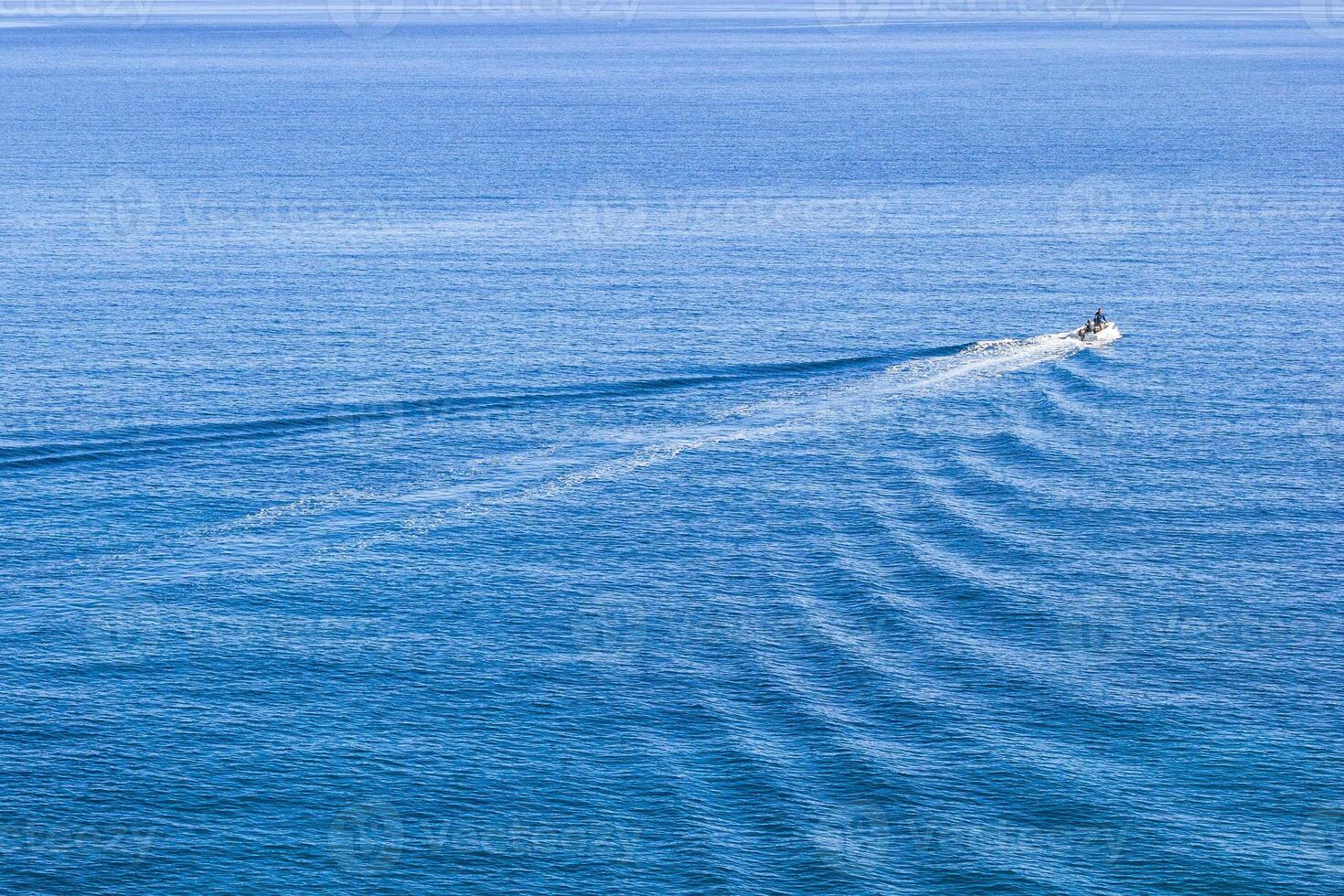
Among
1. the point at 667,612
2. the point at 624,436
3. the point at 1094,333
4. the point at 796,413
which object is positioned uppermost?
the point at 1094,333

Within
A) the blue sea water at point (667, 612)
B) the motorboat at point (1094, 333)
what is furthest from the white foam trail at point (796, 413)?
the blue sea water at point (667, 612)

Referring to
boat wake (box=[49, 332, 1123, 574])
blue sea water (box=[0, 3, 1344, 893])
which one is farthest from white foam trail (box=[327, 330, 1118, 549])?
blue sea water (box=[0, 3, 1344, 893])

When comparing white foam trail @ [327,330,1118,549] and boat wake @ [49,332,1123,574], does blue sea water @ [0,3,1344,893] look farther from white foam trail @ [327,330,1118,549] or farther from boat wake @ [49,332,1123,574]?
white foam trail @ [327,330,1118,549]

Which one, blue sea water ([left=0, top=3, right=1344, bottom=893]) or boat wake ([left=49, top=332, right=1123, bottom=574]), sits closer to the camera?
blue sea water ([left=0, top=3, right=1344, bottom=893])

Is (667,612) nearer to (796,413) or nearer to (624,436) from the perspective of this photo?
(624,436)

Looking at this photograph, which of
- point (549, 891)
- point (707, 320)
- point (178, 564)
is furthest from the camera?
point (707, 320)

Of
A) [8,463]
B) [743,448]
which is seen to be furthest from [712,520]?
[8,463]

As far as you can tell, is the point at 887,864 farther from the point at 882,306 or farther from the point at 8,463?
the point at 882,306

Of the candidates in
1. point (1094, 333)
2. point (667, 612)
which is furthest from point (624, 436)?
point (1094, 333)

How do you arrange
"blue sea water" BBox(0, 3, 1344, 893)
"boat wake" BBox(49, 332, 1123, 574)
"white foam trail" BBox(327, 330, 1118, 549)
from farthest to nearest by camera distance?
"white foam trail" BBox(327, 330, 1118, 549)
"boat wake" BBox(49, 332, 1123, 574)
"blue sea water" BBox(0, 3, 1344, 893)

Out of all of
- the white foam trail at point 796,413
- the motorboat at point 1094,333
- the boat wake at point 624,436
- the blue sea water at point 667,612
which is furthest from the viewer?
the motorboat at point 1094,333

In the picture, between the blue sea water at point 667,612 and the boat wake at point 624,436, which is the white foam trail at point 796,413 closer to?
the boat wake at point 624,436
